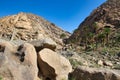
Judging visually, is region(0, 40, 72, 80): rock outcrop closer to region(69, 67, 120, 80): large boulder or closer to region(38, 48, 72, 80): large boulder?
region(38, 48, 72, 80): large boulder

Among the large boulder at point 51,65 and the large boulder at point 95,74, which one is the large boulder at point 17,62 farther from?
the large boulder at point 95,74

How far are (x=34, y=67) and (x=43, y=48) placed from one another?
2.15 metres

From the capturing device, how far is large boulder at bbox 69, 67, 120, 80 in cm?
1344

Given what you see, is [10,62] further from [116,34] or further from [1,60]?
[116,34]

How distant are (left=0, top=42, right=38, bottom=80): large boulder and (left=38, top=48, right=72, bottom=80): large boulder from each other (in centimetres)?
69

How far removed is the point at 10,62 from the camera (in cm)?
1298

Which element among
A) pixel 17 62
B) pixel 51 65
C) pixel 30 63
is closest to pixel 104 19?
pixel 51 65

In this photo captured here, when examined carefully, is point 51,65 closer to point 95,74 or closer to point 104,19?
point 95,74

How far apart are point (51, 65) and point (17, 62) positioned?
2.06 meters

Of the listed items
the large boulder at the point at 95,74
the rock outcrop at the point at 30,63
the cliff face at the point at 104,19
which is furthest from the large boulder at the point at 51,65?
the cliff face at the point at 104,19

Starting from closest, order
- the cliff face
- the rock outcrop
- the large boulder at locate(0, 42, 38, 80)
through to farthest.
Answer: the large boulder at locate(0, 42, 38, 80) → the rock outcrop → the cliff face

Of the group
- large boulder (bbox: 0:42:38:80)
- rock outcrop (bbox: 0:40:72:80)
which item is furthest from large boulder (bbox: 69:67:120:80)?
large boulder (bbox: 0:42:38:80)

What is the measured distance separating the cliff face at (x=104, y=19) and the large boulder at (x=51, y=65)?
3063 inches

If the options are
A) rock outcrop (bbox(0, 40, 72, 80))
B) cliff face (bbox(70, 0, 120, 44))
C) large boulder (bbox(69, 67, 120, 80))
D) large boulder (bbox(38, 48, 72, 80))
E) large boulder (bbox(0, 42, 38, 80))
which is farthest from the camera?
cliff face (bbox(70, 0, 120, 44))
